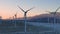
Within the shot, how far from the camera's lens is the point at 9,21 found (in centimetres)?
9469
